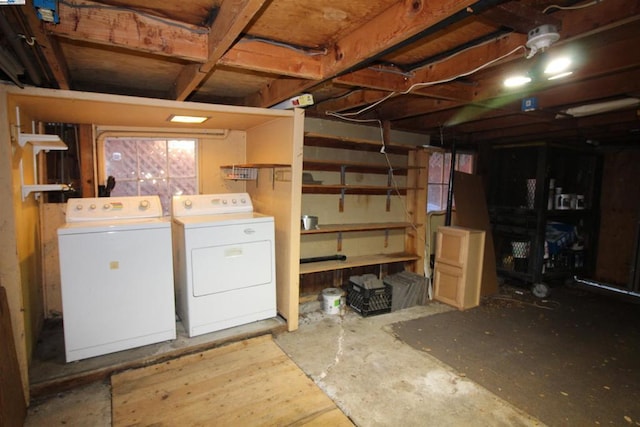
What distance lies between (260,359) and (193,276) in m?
0.82

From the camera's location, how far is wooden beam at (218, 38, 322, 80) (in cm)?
187

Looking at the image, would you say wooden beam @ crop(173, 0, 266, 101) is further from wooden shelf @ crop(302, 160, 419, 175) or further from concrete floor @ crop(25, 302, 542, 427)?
concrete floor @ crop(25, 302, 542, 427)

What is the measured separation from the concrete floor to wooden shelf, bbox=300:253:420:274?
576 mm

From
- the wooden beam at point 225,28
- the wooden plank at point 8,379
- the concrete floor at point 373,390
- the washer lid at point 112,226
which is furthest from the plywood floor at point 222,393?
the wooden beam at point 225,28

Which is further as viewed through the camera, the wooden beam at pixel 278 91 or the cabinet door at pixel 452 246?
the cabinet door at pixel 452 246

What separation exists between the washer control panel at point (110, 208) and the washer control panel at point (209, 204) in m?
0.17

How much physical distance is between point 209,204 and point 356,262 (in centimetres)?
164

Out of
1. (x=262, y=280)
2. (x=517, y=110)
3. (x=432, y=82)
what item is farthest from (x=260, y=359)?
(x=517, y=110)

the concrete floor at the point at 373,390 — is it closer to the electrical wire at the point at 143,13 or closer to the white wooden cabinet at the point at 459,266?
the white wooden cabinet at the point at 459,266

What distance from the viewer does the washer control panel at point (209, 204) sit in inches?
113

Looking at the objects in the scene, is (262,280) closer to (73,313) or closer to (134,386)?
(134,386)

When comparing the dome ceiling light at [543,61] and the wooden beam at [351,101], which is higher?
the wooden beam at [351,101]

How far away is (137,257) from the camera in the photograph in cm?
241

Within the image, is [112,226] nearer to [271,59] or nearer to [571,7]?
[271,59]
